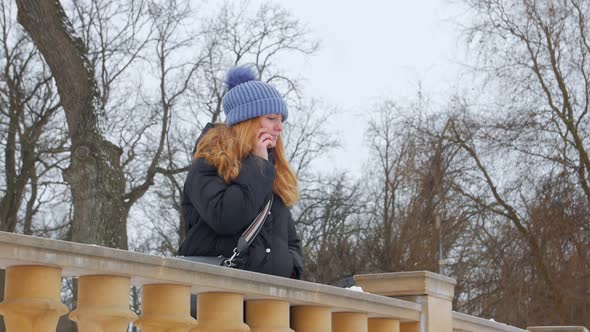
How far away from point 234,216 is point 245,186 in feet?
0.46

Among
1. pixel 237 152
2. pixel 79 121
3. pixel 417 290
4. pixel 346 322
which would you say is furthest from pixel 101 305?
pixel 79 121

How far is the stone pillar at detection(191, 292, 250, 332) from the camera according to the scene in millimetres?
3275

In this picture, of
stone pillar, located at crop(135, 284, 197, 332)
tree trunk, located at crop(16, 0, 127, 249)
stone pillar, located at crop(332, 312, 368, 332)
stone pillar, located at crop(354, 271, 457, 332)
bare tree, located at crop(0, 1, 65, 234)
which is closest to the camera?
stone pillar, located at crop(135, 284, 197, 332)

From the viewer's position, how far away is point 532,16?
56.7 ft

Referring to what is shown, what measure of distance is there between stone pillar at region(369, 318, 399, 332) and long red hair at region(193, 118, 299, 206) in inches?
24.0

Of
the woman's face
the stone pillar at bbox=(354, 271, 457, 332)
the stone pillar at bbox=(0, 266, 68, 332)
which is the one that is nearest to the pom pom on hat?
the woman's face

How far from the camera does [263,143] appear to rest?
165 inches

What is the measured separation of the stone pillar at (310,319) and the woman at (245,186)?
0.96 ft

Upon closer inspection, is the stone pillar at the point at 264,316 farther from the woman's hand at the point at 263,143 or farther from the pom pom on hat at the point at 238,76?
the pom pom on hat at the point at 238,76

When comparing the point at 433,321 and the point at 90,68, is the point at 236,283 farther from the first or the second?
the point at 90,68

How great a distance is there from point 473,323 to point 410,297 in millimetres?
880

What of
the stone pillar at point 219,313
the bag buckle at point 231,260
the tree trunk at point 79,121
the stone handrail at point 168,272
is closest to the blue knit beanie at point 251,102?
the bag buckle at point 231,260

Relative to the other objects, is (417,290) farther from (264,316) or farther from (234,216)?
(264,316)

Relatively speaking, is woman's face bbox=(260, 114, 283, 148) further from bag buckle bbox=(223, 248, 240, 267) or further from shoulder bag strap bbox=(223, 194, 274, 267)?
bag buckle bbox=(223, 248, 240, 267)
